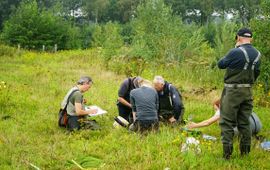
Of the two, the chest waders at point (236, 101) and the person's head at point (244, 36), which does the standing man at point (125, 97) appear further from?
the person's head at point (244, 36)

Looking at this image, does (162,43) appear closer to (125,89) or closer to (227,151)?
(125,89)

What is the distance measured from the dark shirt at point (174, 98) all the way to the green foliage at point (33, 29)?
1139 inches

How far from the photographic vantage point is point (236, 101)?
6.46 meters

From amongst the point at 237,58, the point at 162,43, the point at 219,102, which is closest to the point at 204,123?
the point at 219,102

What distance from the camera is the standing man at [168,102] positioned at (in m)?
9.05

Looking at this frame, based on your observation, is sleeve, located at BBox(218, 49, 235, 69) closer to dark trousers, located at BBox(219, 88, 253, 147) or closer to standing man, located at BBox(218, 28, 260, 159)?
standing man, located at BBox(218, 28, 260, 159)

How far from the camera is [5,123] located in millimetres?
8938

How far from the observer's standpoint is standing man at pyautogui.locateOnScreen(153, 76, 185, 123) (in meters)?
9.05

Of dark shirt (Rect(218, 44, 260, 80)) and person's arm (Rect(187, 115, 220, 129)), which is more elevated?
dark shirt (Rect(218, 44, 260, 80))

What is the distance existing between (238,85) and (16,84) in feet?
31.9

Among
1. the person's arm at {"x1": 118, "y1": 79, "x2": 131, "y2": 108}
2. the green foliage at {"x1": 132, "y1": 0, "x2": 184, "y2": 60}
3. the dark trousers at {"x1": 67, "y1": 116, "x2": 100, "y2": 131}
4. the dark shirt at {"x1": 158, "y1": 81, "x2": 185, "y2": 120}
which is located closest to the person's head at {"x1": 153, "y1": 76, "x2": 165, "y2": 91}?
the dark shirt at {"x1": 158, "y1": 81, "x2": 185, "y2": 120}

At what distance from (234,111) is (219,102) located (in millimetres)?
1410

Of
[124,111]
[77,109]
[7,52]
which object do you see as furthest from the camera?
[7,52]

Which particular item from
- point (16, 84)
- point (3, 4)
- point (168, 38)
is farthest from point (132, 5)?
point (16, 84)
